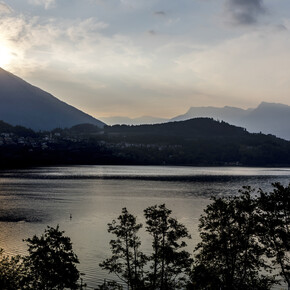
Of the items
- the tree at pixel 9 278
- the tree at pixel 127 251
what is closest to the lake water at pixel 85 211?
the tree at pixel 127 251

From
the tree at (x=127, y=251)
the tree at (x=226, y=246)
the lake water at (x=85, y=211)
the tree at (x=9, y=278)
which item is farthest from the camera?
the lake water at (x=85, y=211)

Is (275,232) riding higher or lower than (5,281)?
higher

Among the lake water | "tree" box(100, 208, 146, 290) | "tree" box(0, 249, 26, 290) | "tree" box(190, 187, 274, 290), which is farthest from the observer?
the lake water

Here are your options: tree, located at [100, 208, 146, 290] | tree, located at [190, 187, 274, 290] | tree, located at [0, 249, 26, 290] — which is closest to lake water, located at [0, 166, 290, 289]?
tree, located at [100, 208, 146, 290]

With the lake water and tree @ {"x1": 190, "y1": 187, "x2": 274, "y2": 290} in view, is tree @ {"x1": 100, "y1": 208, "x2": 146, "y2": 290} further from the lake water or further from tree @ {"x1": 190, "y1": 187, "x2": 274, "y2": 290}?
the lake water

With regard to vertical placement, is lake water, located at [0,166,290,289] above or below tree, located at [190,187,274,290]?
below

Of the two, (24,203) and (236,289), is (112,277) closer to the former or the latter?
(236,289)

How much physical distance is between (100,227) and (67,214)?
21.7m

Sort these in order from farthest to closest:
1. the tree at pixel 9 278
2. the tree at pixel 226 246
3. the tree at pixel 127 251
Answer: the tree at pixel 127 251
the tree at pixel 226 246
the tree at pixel 9 278

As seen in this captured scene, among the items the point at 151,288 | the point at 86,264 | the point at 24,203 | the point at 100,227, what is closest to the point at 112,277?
the point at 86,264

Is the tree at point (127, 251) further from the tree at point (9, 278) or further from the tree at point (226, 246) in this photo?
the tree at point (9, 278)

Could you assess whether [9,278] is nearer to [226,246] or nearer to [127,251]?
[127,251]

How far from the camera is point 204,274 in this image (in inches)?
1345

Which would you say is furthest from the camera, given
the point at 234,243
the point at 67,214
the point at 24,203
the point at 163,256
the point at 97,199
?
the point at 97,199
